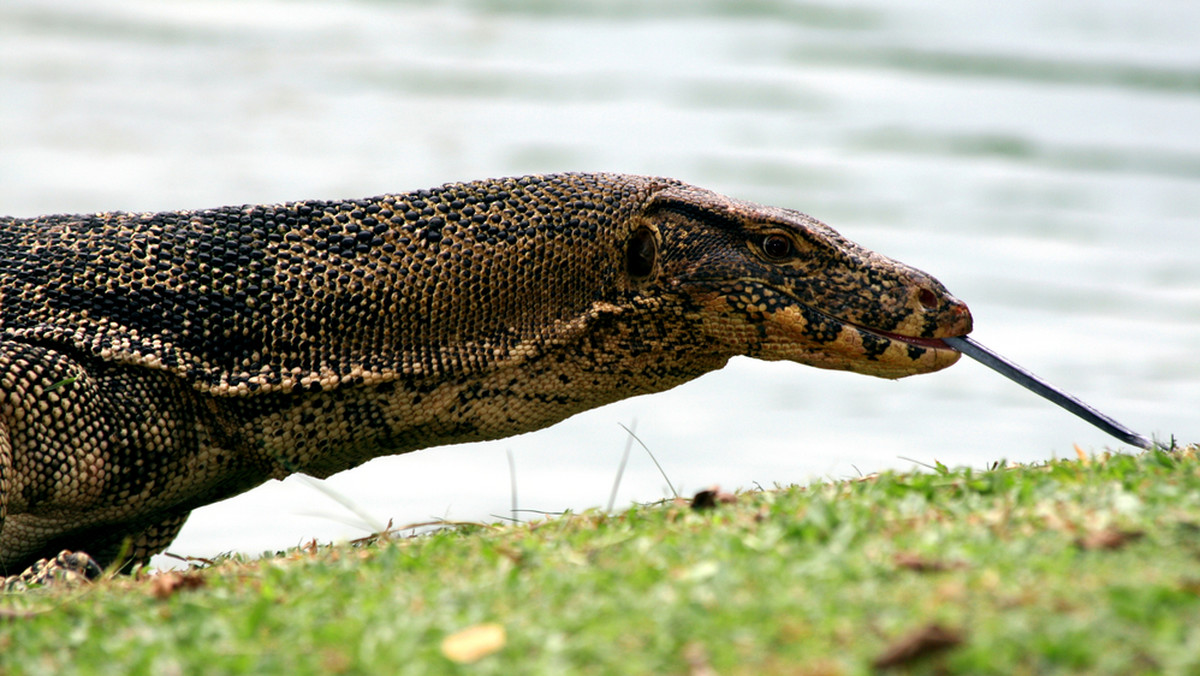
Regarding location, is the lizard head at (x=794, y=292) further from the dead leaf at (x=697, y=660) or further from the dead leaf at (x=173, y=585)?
the dead leaf at (x=697, y=660)

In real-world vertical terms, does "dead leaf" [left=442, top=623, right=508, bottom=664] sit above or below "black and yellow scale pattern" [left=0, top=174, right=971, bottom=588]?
below

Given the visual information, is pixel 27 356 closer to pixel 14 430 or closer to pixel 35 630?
pixel 14 430

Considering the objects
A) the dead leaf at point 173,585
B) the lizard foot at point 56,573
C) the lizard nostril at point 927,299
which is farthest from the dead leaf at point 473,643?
the lizard nostril at point 927,299

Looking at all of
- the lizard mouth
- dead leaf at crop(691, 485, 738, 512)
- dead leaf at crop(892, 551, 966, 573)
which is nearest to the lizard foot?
dead leaf at crop(691, 485, 738, 512)

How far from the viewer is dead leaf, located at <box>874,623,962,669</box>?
2.17 m

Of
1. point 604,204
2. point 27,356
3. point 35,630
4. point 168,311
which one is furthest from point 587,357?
point 35,630

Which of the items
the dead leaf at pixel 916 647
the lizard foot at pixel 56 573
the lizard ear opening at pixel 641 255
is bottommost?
the lizard foot at pixel 56 573

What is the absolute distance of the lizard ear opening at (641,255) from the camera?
4809 mm

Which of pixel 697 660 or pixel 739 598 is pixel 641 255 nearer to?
pixel 739 598

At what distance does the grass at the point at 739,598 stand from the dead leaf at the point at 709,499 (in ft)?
0.45

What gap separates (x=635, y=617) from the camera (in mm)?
2488

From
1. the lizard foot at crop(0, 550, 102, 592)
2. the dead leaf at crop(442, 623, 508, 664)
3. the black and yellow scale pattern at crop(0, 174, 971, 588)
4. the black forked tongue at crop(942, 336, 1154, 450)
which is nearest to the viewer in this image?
the dead leaf at crop(442, 623, 508, 664)

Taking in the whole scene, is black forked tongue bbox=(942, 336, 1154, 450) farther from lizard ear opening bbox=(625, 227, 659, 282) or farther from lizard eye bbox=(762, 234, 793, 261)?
lizard ear opening bbox=(625, 227, 659, 282)

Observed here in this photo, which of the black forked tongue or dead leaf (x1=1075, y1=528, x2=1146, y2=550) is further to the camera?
the black forked tongue
